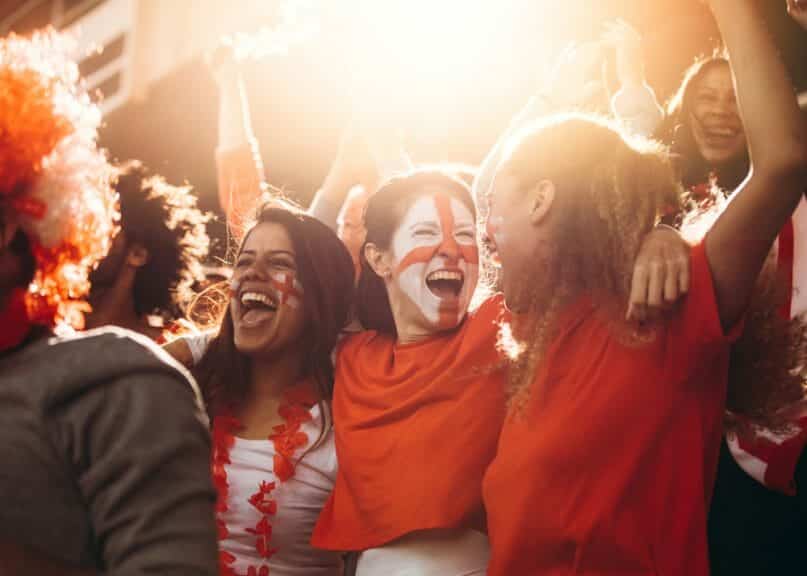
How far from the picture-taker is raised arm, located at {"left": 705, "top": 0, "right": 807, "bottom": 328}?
134 centimetres

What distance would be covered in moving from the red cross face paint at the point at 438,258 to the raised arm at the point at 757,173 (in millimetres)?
679

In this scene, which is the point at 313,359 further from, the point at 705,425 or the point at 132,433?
the point at 132,433

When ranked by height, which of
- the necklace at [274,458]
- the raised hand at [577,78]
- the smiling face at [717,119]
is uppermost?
the raised hand at [577,78]

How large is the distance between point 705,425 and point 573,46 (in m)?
1.36

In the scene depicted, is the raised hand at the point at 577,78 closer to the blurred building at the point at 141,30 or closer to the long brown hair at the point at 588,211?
the long brown hair at the point at 588,211

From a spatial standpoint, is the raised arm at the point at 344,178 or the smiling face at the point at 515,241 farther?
the raised arm at the point at 344,178

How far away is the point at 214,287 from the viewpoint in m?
2.41

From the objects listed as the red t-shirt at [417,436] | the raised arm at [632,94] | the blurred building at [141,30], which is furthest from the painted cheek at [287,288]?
the blurred building at [141,30]

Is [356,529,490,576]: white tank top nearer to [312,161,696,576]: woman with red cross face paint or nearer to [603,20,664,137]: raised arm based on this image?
[312,161,696,576]: woman with red cross face paint

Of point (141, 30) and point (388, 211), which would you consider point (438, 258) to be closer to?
point (388, 211)

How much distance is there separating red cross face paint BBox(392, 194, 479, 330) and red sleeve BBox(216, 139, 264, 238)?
20.9 inches

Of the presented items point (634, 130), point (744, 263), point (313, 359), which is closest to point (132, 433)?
point (744, 263)

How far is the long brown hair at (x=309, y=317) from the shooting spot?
6.86 feet

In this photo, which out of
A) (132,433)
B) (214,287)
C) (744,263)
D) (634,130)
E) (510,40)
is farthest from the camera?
(510,40)
